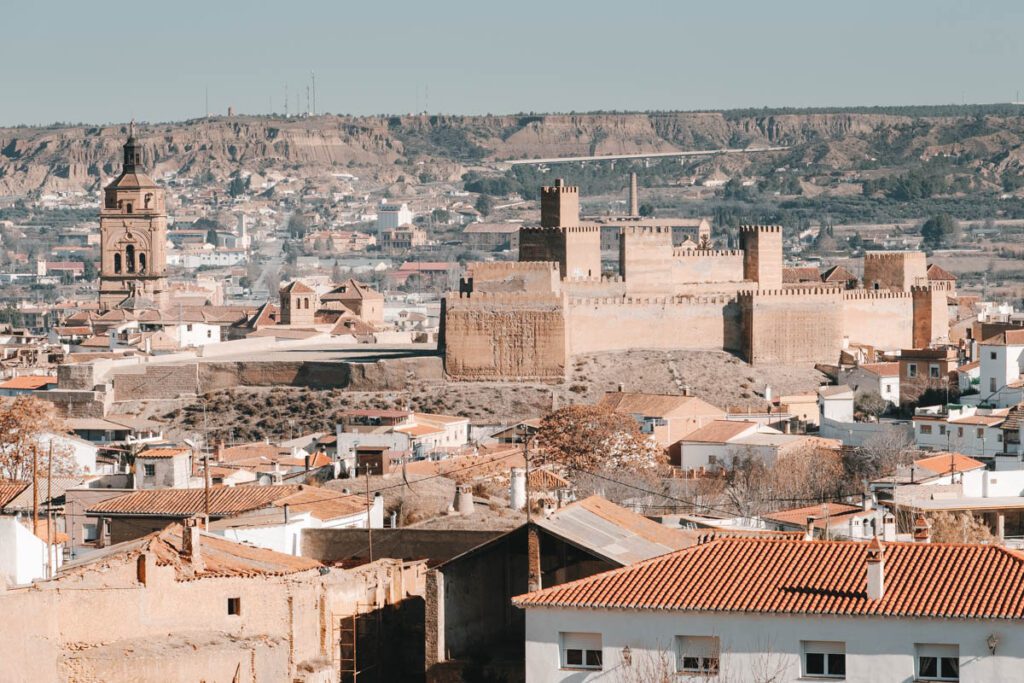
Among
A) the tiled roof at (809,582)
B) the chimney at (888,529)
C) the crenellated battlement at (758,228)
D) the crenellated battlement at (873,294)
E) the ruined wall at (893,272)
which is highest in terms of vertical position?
the crenellated battlement at (758,228)

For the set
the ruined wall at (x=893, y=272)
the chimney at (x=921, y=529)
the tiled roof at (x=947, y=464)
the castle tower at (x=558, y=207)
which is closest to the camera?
the chimney at (x=921, y=529)

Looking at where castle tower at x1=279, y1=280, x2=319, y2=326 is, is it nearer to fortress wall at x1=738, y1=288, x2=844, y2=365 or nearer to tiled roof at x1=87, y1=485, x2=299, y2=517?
fortress wall at x1=738, y1=288, x2=844, y2=365

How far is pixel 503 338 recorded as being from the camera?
1991 inches

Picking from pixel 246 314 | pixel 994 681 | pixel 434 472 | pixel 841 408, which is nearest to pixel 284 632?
pixel 994 681

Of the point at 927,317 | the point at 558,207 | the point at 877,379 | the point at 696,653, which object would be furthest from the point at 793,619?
the point at 558,207

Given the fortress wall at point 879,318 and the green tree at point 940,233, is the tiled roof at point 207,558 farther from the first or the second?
the green tree at point 940,233

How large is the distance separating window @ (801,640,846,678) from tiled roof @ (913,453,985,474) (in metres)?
14.1

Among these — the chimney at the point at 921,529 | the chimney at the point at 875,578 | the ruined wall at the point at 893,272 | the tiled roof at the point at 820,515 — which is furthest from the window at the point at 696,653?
the ruined wall at the point at 893,272

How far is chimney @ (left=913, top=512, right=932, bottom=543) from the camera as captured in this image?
19112 mm

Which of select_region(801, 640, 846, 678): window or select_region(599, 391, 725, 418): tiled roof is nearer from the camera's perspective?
select_region(801, 640, 846, 678): window

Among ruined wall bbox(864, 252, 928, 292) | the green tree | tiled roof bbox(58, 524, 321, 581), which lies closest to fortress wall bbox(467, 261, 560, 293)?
ruined wall bbox(864, 252, 928, 292)

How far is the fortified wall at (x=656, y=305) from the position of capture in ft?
166

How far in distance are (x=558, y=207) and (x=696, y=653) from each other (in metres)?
44.9

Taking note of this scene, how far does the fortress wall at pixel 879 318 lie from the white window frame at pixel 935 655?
42.4 metres
